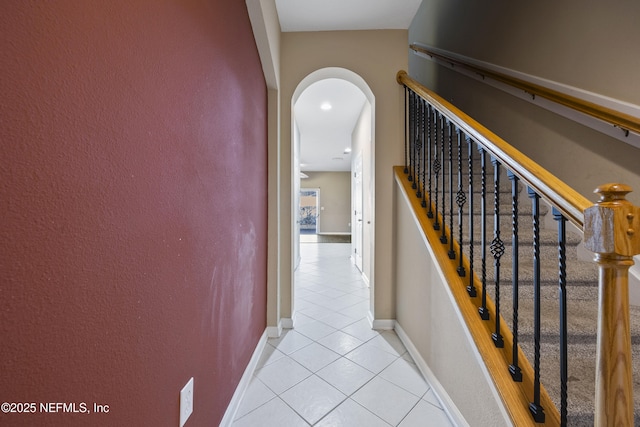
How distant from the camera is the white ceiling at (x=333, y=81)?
2.12 m

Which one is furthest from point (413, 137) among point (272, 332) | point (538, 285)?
point (272, 332)

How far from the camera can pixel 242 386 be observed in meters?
1.49

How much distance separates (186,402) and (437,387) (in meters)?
1.32

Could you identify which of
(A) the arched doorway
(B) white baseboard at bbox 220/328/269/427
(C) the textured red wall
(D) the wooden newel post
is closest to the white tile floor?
(B) white baseboard at bbox 220/328/269/427

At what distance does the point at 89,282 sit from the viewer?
518 millimetres

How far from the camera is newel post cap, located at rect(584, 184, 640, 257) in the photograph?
1.87ft

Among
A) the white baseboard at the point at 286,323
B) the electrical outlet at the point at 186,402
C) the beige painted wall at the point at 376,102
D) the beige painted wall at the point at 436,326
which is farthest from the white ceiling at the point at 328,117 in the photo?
the electrical outlet at the point at 186,402

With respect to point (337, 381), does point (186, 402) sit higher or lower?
higher

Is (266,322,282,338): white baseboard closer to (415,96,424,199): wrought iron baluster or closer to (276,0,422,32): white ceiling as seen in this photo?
(415,96,424,199): wrought iron baluster

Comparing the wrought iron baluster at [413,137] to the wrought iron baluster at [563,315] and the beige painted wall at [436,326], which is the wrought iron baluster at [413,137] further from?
the wrought iron baluster at [563,315]

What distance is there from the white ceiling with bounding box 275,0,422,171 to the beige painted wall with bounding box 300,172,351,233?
117 inches

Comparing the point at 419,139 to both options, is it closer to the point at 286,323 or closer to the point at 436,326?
the point at 436,326

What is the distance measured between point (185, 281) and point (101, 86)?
607mm

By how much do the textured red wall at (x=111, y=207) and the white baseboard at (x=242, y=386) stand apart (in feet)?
0.61
